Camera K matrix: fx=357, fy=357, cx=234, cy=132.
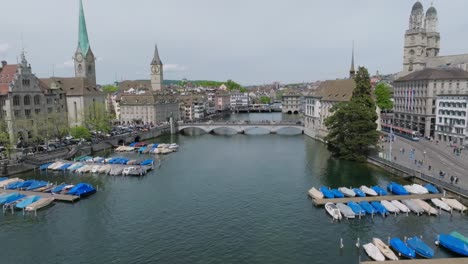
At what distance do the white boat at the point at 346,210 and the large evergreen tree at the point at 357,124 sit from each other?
27.2 meters

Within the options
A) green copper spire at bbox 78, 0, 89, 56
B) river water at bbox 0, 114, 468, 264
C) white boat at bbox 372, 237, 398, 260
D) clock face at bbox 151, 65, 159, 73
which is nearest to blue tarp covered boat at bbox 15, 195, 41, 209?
river water at bbox 0, 114, 468, 264

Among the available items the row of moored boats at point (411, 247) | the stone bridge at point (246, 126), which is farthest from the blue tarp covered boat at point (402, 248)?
the stone bridge at point (246, 126)

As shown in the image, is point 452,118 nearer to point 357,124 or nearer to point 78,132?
point 357,124

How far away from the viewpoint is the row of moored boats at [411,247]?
32094mm

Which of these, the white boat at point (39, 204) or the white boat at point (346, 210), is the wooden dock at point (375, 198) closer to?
the white boat at point (346, 210)

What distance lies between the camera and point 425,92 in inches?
3526

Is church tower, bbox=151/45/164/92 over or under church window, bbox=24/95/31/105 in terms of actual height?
over

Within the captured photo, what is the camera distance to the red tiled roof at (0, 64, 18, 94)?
256 feet

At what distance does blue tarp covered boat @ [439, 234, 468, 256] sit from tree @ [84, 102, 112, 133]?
276 feet

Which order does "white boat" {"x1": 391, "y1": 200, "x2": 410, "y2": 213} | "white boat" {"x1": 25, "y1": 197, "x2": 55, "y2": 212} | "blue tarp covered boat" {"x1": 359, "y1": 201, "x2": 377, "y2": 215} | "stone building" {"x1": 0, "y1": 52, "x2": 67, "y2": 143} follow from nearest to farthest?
"blue tarp covered boat" {"x1": 359, "y1": 201, "x2": 377, "y2": 215}
"white boat" {"x1": 391, "y1": 200, "x2": 410, "y2": 213}
"white boat" {"x1": 25, "y1": 197, "x2": 55, "y2": 212}
"stone building" {"x1": 0, "y1": 52, "x2": 67, "y2": 143}

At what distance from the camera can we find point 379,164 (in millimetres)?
65062

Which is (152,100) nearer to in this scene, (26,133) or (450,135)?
(26,133)

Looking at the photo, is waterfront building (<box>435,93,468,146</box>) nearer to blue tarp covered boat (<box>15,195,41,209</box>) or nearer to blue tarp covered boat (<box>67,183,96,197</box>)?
blue tarp covered boat (<box>67,183,96,197</box>)

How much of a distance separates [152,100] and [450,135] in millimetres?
93540
